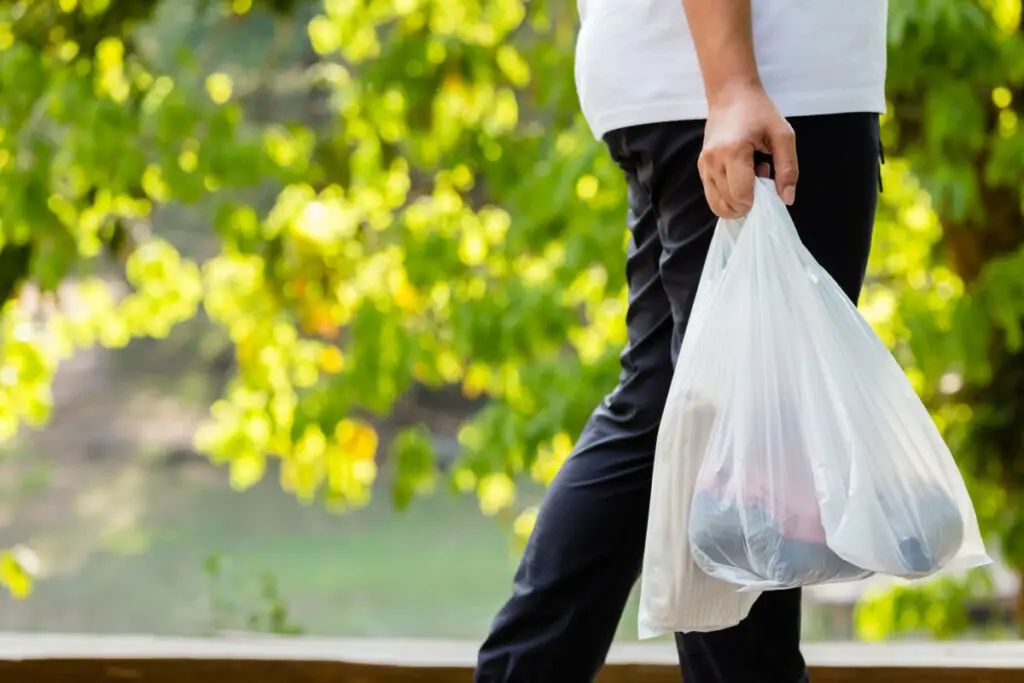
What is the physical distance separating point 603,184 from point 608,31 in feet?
4.19

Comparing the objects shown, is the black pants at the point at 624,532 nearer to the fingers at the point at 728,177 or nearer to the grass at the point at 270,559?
the fingers at the point at 728,177

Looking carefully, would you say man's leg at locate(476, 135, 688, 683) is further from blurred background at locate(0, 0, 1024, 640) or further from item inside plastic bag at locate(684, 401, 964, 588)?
blurred background at locate(0, 0, 1024, 640)

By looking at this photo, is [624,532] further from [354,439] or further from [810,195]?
[354,439]

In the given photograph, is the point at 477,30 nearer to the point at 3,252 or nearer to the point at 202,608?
the point at 3,252

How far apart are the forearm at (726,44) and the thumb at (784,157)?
4 centimetres

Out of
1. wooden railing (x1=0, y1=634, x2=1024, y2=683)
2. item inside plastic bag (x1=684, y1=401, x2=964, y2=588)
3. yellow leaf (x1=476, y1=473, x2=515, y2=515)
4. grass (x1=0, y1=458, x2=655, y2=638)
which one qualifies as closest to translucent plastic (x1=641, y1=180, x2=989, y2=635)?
item inside plastic bag (x1=684, y1=401, x2=964, y2=588)

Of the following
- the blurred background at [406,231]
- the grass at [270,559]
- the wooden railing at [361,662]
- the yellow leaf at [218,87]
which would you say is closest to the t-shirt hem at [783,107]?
the wooden railing at [361,662]

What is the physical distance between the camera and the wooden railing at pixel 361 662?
61.3 inches

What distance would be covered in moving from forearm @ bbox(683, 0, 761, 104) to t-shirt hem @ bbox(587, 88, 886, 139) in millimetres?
41

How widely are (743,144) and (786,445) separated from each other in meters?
0.22

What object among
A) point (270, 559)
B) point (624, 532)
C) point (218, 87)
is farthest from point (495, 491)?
point (270, 559)

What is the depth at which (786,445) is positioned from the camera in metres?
0.99

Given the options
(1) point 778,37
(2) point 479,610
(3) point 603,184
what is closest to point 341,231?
(3) point 603,184

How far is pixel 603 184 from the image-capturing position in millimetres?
2322
